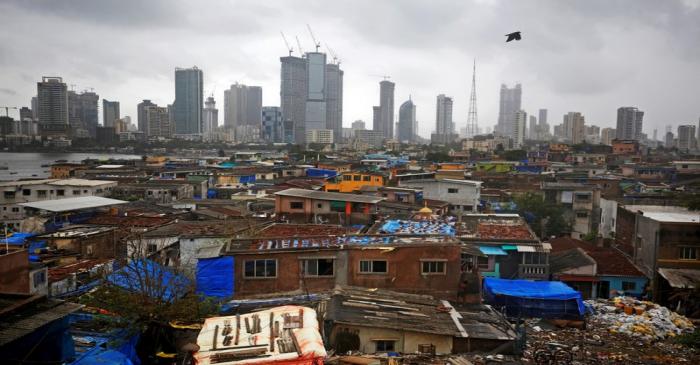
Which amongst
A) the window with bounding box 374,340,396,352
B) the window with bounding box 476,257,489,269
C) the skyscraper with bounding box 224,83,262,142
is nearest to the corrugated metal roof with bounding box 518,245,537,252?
the window with bounding box 476,257,489,269

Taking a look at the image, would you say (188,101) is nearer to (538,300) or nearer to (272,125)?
(272,125)

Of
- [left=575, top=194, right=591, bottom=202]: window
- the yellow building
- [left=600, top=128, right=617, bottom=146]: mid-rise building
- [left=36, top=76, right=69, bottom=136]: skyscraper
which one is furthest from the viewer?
[left=600, top=128, right=617, bottom=146]: mid-rise building

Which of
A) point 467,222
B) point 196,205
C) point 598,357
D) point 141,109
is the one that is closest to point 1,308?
point 598,357

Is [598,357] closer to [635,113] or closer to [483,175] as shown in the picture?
[483,175]

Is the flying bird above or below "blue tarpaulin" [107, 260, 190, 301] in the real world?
above

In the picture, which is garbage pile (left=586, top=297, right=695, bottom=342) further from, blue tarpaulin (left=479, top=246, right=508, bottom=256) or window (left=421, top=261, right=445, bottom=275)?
window (left=421, top=261, right=445, bottom=275)

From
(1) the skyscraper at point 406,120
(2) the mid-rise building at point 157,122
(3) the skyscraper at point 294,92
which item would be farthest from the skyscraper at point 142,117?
(1) the skyscraper at point 406,120

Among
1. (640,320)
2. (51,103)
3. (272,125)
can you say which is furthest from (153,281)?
(272,125)
